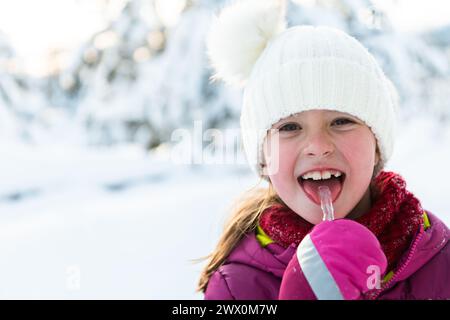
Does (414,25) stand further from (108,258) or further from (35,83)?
(35,83)

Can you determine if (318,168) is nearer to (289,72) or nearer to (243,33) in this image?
(289,72)

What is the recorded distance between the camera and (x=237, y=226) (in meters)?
1.42

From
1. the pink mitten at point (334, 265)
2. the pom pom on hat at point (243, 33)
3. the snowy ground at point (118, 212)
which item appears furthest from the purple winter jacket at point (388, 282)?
the snowy ground at point (118, 212)

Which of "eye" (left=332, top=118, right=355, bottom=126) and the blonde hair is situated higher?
"eye" (left=332, top=118, right=355, bottom=126)

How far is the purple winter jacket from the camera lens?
3.99 ft

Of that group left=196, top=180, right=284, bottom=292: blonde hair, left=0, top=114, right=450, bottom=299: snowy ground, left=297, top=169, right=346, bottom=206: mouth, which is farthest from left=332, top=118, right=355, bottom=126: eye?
left=0, top=114, right=450, bottom=299: snowy ground

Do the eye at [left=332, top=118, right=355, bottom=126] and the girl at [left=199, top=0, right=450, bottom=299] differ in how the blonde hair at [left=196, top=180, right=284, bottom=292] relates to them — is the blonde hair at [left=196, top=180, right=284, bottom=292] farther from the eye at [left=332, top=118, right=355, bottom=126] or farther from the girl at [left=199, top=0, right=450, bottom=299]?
the eye at [left=332, top=118, right=355, bottom=126]

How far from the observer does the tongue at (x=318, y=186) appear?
4.07ft

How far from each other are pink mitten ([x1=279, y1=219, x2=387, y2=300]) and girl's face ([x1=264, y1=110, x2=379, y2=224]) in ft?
0.87

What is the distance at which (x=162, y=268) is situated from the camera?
2539 millimetres

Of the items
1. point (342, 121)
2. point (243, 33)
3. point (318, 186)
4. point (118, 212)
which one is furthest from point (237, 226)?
point (118, 212)

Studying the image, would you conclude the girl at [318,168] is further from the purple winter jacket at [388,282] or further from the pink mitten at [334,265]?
the pink mitten at [334,265]

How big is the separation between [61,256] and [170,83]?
7.46 ft

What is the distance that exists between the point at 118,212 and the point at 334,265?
2675 mm
